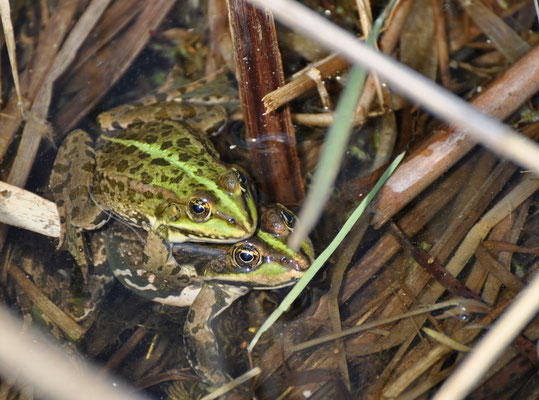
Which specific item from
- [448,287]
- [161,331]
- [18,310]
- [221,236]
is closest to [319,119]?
[221,236]

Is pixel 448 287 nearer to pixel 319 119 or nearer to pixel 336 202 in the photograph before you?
pixel 336 202

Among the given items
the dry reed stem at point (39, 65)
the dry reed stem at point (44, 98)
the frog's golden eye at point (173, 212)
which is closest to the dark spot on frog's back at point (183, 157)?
the frog's golden eye at point (173, 212)

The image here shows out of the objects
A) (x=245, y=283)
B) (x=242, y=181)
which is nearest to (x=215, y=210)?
(x=242, y=181)

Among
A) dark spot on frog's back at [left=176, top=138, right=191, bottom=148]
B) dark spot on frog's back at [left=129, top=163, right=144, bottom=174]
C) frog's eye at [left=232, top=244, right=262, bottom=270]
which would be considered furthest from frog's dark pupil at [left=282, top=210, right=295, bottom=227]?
dark spot on frog's back at [left=129, top=163, right=144, bottom=174]

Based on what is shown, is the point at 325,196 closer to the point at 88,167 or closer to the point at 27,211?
the point at 88,167

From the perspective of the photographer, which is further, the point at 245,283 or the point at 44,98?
the point at 44,98
